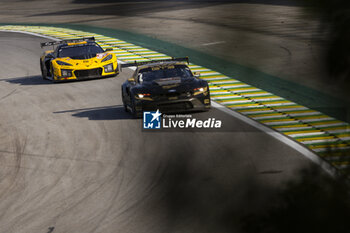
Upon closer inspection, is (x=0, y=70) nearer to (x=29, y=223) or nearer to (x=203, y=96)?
(x=203, y=96)

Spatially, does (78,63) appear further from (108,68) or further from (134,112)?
(134,112)

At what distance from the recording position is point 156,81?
44.0 ft

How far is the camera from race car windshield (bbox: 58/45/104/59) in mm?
20062

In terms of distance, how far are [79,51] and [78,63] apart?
0.76 m

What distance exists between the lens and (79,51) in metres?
20.3

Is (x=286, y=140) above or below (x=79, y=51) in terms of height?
above

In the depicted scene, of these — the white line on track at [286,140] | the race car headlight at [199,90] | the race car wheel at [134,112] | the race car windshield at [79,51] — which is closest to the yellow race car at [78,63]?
the race car windshield at [79,51]

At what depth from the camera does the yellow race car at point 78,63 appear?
1962 cm

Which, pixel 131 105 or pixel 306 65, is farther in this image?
pixel 131 105

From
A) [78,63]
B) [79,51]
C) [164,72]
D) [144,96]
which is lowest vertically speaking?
[78,63]

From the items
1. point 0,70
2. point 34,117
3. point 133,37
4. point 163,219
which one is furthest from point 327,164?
point 133,37

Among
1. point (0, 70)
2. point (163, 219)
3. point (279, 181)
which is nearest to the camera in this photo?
point (279, 181)

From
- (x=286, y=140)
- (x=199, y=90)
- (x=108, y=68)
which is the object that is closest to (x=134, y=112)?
(x=199, y=90)

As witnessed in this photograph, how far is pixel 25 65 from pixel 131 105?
12523 mm
